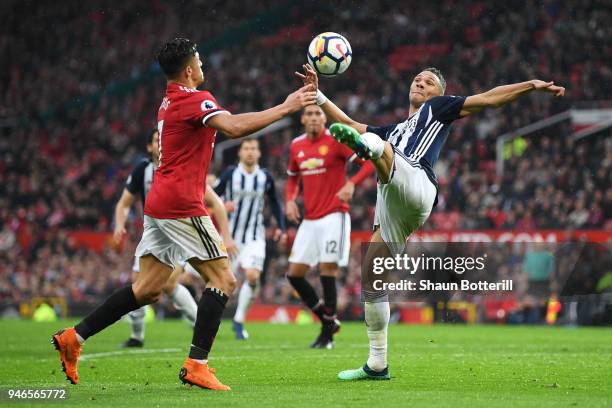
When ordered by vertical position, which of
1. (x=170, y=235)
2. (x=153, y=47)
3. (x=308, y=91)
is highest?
(x=153, y=47)

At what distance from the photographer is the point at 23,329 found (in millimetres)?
15836

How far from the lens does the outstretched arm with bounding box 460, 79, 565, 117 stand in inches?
285

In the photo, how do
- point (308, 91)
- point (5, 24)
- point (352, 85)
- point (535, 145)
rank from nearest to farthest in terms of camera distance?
point (308, 91) < point (535, 145) < point (352, 85) < point (5, 24)

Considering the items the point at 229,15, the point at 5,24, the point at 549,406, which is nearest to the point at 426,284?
the point at 549,406

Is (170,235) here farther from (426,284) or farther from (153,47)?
(153,47)

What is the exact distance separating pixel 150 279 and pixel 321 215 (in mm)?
4853

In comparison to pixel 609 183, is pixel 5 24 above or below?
above

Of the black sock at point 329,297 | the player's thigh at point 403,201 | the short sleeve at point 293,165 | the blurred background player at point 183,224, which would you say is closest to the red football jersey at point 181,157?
the blurred background player at point 183,224

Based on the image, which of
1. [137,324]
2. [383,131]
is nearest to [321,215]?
[137,324]

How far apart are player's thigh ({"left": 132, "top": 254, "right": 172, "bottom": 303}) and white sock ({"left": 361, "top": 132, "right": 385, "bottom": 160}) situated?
171cm

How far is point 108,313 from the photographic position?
7.17 metres

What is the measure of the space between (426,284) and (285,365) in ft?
34.7

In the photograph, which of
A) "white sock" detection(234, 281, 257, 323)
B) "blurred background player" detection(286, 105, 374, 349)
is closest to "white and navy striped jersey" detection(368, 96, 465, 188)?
"blurred background player" detection(286, 105, 374, 349)

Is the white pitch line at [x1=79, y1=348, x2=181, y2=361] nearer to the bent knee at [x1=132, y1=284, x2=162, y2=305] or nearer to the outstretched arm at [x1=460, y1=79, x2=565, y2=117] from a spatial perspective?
the bent knee at [x1=132, y1=284, x2=162, y2=305]
